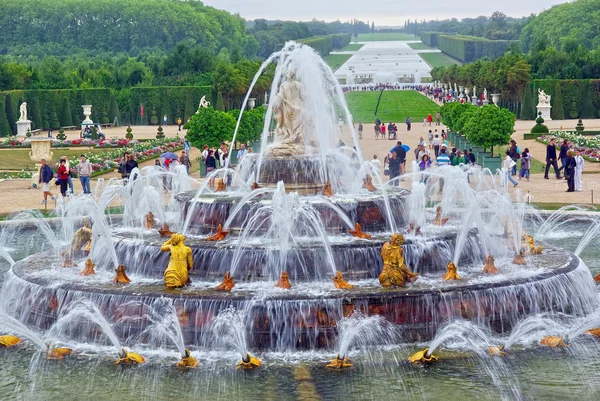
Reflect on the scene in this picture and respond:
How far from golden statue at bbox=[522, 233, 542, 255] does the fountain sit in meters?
0.02

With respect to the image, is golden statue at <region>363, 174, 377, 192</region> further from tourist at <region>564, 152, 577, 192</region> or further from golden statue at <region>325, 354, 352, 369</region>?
tourist at <region>564, 152, 577, 192</region>

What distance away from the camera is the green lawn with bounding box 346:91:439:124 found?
6612cm

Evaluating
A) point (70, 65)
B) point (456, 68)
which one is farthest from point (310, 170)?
point (70, 65)

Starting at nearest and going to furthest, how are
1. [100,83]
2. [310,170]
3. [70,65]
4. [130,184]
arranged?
[310,170], [130,184], [100,83], [70,65]

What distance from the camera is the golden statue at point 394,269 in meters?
15.3

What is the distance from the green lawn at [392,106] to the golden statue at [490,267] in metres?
45.5

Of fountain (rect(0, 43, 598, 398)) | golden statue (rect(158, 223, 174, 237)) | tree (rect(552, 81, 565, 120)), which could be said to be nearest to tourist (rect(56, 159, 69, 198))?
fountain (rect(0, 43, 598, 398))

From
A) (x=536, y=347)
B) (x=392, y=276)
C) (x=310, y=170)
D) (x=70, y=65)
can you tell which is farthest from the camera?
(x=70, y=65)

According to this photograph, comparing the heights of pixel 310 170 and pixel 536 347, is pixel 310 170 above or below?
above

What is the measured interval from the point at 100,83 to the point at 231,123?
38.7 meters

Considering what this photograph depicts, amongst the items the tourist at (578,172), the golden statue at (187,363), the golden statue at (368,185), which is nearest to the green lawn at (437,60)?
the tourist at (578,172)

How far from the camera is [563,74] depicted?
67188mm

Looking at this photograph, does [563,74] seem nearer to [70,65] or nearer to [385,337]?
[70,65]

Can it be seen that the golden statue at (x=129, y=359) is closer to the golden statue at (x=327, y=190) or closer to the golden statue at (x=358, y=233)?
the golden statue at (x=358, y=233)
